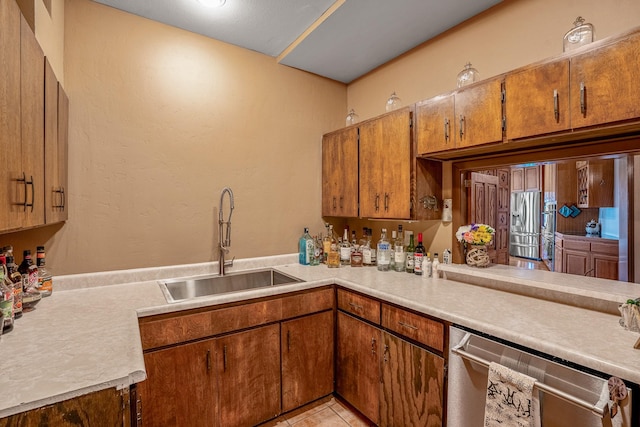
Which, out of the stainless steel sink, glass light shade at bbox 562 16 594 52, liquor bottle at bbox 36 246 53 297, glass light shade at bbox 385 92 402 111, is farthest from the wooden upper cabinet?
liquor bottle at bbox 36 246 53 297

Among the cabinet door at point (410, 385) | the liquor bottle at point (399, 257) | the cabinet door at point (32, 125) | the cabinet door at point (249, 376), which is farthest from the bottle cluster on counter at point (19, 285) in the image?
the liquor bottle at point (399, 257)

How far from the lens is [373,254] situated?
264 centimetres

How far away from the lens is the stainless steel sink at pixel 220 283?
2.19 meters

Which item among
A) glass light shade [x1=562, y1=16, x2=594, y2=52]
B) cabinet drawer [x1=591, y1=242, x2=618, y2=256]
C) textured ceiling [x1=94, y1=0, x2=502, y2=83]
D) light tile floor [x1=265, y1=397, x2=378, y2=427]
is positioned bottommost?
light tile floor [x1=265, y1=397, x2=378, y2=427]

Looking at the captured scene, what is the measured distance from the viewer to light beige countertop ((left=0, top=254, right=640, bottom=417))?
968mm

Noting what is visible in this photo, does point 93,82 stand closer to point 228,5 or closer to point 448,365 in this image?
point 228,5

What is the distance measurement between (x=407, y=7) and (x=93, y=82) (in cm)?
207

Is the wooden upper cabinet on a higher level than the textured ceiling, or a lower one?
lower

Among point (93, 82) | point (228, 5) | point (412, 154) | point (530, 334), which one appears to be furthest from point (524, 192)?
point (93, 82)

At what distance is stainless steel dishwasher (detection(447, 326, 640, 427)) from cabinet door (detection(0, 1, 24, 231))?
1802 millimetres

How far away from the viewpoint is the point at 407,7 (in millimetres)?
1964

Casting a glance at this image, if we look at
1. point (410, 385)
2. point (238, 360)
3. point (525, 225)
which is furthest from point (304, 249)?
point (525, 225)

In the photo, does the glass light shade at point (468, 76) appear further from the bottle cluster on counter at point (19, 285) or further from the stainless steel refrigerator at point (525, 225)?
the bottle cluster on counter at point (19, 285)

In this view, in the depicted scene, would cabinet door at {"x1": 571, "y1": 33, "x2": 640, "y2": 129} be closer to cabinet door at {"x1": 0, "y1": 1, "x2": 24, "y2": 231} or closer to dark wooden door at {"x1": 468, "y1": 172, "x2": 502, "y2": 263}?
dark wooden door at {"x1": 468, "y1": 172, "x2": 502, "y2": 263}
